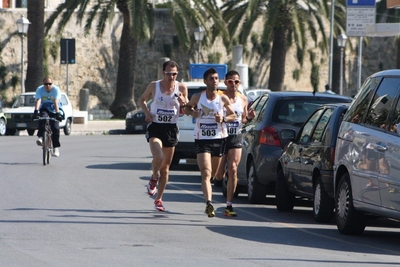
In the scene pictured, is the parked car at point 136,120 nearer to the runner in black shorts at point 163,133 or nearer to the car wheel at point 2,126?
the car wheel at point 2,126

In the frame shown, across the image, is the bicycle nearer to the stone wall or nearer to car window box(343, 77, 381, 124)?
car window box(343, 77, 381, 124)

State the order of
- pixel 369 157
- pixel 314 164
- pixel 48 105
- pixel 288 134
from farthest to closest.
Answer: pixel 48 105 → pixel 288 134 → pixel 314 164 → pixel 369 157

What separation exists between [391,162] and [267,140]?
4.37 m

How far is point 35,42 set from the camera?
3928cm

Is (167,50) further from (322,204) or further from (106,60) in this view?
(322,204)

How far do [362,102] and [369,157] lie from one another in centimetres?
102

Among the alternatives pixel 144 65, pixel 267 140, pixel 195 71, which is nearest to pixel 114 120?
pixel 195 71

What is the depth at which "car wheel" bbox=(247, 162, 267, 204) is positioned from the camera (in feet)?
47.8

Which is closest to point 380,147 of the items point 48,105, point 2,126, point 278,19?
point 48,105

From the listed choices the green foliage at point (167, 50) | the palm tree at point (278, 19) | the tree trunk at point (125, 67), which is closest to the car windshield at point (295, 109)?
the tree trunk at point (125, 67)

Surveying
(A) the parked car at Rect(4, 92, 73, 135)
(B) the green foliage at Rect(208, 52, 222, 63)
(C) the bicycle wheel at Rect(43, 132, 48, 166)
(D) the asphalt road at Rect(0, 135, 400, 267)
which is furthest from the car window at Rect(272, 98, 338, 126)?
(B) the green foliage at Rect(208, 52, 222, 63)

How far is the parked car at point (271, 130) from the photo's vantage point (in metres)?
14.3

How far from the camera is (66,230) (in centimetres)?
1105

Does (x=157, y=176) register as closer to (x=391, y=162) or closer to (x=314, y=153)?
(x=314, y=153)
